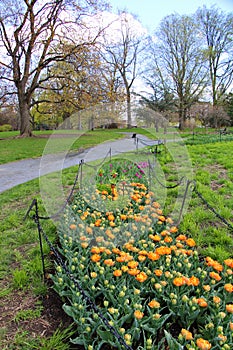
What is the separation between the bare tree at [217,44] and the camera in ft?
74.3

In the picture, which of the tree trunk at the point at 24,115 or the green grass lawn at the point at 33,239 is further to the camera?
the tree trunk at the point at 24,115

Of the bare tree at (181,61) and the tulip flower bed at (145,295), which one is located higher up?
the bare tree at (181,61)

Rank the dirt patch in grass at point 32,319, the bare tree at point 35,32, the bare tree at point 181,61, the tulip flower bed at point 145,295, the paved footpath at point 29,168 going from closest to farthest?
1. the tulip flower bed at point 145,295
2. the dirt patch in grass at point 32,319
3. the paved footpath at point 29,168
4. the bare tree at point 35,32
5. the bare tree at point 181,61

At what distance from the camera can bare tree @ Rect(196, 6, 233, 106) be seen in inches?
891

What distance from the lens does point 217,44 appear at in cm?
2380

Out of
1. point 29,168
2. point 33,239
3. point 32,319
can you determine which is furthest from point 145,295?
point 29,168

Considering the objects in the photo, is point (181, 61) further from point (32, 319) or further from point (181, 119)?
point (32, 319)

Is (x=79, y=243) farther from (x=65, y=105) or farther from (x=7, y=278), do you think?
(x=65, y=105)

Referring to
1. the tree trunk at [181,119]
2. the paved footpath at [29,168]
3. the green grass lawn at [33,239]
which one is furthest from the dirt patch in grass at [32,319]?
the tree trunk at [181,119]

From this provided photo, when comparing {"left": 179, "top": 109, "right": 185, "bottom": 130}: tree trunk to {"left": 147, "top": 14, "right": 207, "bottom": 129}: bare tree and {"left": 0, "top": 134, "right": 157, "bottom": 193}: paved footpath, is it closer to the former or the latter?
{"left": 147, "top": 14, "right": 207, "bottom": 129}: bare tree

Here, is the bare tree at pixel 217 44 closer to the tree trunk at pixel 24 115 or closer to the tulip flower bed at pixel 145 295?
the tree trunk at pixel 24 115

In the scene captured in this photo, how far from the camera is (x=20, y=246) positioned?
2781 mm

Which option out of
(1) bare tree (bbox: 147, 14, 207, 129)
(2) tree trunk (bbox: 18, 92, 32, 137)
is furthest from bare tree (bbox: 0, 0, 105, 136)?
(1) bare tree (bbox: 147, 14, 207, 129)

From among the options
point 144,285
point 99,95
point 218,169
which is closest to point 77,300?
point 144,285
